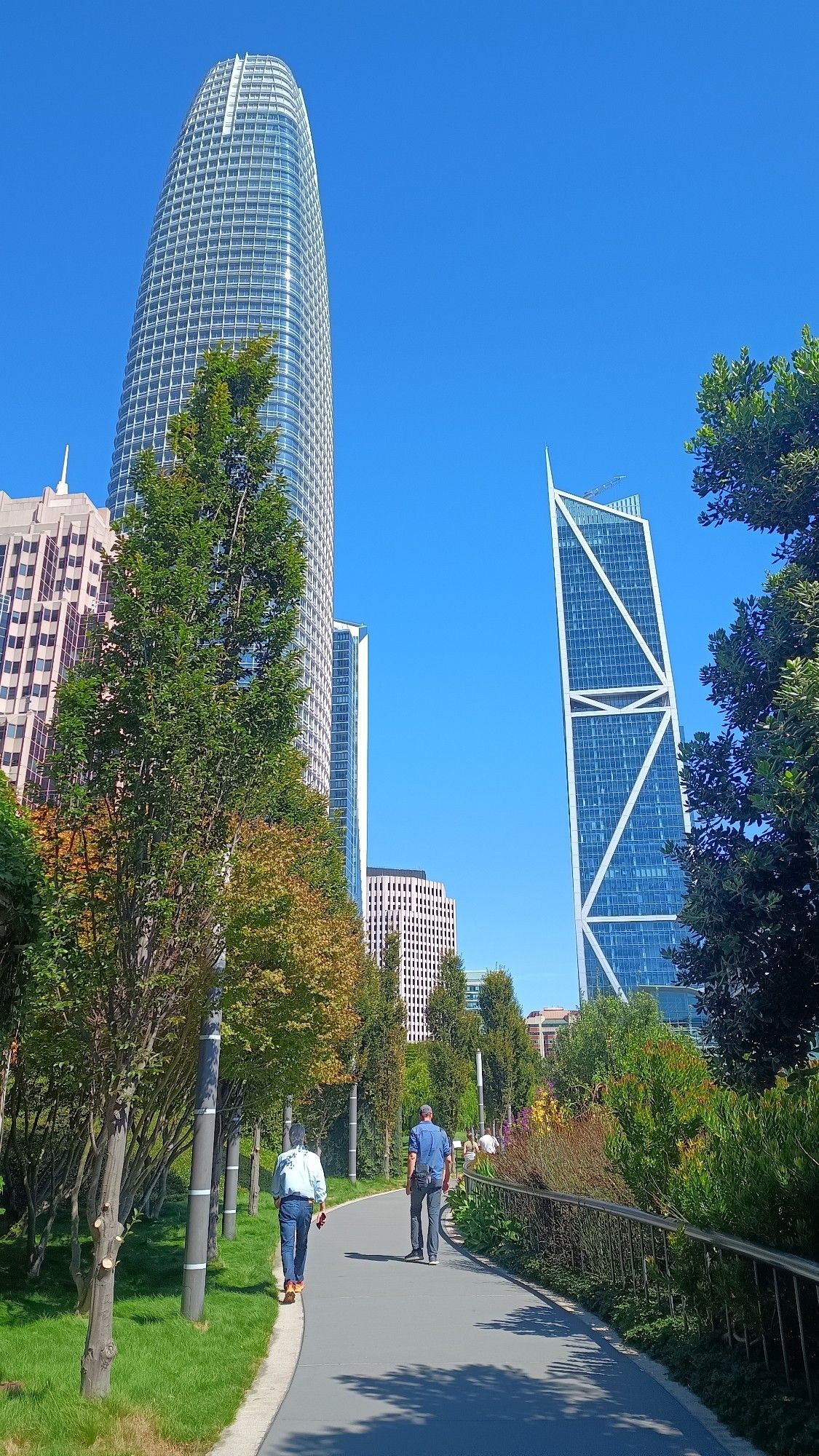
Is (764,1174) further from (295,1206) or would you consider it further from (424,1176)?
(424,1176)

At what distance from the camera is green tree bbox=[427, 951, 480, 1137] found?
4319cm

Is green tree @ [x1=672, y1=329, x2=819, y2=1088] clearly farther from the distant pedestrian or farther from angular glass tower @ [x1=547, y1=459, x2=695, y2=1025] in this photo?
angular glass tower @ [x1=547, y1=459, x2=695, y2=1025]

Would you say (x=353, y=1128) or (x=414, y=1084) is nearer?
(x=353, y=1128)

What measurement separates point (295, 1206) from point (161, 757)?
4.96m

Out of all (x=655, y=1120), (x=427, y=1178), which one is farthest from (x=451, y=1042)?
(x=655, y=1120)

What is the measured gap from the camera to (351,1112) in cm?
3145

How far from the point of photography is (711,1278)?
6535 mm

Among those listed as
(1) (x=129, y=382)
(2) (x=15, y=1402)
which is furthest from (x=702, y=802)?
(1) (x=129, y=382)

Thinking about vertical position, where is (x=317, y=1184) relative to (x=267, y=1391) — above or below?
above

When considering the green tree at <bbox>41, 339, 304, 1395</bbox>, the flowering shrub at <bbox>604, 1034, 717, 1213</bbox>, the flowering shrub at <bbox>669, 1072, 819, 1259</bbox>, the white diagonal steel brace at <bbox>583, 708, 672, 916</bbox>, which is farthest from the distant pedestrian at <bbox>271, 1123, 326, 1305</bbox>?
the white diagonal steel brace at <bbox>583, 708, 672, 916</bbox>

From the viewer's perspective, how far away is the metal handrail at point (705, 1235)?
513 cm

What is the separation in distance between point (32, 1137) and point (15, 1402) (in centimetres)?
613

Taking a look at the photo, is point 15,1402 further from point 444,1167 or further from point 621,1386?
point 444,1167

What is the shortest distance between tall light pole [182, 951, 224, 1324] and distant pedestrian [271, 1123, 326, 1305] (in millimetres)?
997
